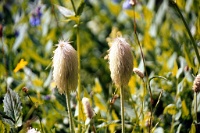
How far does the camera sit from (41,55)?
2719 millimetres

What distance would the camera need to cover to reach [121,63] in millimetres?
1276

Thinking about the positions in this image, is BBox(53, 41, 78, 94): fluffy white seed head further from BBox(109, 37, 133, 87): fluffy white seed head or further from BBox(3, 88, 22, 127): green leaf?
BBox(3, 88, 22, 127): green leaf

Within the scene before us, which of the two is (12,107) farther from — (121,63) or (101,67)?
(101,67)

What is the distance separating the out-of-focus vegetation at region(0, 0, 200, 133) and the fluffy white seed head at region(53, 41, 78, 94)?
132 millimetres

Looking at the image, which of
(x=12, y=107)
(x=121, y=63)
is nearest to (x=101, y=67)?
(x=12, y=107)

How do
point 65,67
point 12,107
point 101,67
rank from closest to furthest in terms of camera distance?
point 65,67 → point 12,107 → point 101,67

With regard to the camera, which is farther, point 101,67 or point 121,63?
point 101,67

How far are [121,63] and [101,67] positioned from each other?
5.10 feet

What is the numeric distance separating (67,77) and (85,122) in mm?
378

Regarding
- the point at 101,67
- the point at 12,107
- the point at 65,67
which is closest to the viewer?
the point at 65,67

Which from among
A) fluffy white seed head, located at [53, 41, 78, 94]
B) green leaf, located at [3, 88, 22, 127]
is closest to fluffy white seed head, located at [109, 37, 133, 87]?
fluffy white seed head, located at [53, 41, 78, 94]

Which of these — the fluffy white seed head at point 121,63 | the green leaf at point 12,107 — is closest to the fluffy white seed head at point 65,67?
the fluffy white seed head at point 121,63

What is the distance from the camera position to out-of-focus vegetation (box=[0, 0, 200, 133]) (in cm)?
167

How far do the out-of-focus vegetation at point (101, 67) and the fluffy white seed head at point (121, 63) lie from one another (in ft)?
0.51
